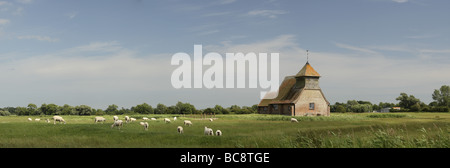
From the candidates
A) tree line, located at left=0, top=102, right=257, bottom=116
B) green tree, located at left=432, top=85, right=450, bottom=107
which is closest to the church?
tree line, located at left=0, top=102, right=257, bottom=116

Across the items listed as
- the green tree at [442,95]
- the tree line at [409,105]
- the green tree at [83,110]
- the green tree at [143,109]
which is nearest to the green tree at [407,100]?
the tree line at [409,105]

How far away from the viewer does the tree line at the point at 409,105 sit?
103688mm

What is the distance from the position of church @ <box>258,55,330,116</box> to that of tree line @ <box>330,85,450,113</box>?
1406 inches

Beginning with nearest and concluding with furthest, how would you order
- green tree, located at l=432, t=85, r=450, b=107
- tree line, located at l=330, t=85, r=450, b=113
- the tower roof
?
the tower roof
tree line, located at l=330, t=85, r=450, b=113
green tree, located at l=432, t=85, r=450, b=107

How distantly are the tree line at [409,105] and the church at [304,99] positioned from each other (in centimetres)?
3572

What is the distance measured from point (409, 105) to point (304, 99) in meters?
68.0

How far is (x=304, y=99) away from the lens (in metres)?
71.9

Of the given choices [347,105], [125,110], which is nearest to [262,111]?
[125,110]

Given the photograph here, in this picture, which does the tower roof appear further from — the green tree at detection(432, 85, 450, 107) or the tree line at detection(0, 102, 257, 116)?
the green tree at detection(432, 85, 450, 107)

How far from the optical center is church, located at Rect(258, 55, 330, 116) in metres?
71.4

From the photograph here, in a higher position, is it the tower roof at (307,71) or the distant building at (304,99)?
the tower roof at (307,71)

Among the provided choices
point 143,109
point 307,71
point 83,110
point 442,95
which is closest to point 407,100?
point 442,95

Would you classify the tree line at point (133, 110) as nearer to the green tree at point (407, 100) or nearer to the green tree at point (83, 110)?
the green tree at point (83, 110)
